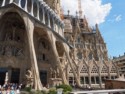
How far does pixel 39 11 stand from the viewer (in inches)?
1377

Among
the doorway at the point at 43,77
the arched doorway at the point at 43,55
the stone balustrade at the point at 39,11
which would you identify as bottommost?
the doorway at the point at 43,77

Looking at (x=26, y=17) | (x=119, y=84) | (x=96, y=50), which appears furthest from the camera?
(x=96, y=50)

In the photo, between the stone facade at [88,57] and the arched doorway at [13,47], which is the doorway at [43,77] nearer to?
the arched doorway at [13,47]

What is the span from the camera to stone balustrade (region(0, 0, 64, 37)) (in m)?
Result: 31.5

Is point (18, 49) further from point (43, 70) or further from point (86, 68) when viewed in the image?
point (86, 68)

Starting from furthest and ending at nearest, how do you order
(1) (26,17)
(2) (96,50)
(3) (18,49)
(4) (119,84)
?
1. (2) (96,50)
2. (3) (18,49)
3. (1) (26,17)
4. (4) (119,84)

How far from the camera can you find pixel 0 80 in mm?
31500

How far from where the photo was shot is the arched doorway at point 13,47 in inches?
→ 1234

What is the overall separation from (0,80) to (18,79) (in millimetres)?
3249

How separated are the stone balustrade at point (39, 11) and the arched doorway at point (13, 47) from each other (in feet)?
8.41

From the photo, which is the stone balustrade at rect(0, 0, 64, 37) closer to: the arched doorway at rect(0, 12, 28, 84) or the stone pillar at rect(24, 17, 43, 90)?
the stone pillar at rect(24, 17, 43, 90)

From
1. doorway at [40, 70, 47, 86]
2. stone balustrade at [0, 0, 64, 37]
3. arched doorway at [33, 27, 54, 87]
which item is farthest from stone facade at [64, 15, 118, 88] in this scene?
stone balustrade at [0, 0, 64, 37]

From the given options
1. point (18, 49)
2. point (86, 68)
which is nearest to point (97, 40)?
point (86, 68)

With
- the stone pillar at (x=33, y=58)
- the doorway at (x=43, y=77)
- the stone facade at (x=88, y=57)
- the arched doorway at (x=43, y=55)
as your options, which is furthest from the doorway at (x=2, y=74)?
the stone facade at (x=88, y=57)
